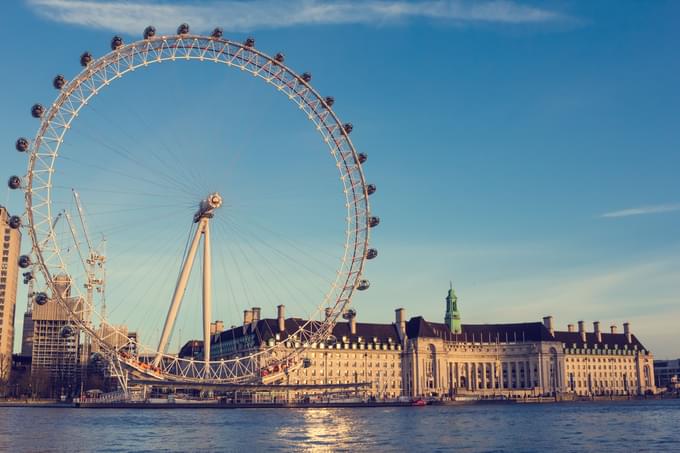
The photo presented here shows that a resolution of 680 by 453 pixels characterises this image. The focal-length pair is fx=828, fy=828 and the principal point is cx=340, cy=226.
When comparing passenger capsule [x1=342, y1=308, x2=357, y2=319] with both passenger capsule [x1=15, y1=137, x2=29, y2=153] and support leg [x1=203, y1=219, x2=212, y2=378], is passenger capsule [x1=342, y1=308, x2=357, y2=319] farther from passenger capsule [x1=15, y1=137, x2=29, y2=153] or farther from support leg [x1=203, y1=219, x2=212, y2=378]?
passenger capsule [x1=15, y1=137, x2=29, y2=153]

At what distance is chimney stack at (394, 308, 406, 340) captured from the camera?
19000 centimetres

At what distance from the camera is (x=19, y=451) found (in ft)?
166

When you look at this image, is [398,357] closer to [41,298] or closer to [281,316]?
[281,316]

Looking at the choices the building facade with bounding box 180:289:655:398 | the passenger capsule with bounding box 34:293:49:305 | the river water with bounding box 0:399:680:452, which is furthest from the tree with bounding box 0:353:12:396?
the passenger capsule with bounding box 34:293:49:305

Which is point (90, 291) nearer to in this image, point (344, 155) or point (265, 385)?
point (265, 385)

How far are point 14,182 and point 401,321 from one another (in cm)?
12468

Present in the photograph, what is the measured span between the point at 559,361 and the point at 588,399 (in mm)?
12721

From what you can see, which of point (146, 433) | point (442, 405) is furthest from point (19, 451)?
point (442, 405)

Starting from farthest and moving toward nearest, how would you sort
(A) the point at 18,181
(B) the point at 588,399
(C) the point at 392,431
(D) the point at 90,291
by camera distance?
(B) the point at 588,399, (D) the point at 90,291, (A) the point at 18,181, (C) the point at 392,431

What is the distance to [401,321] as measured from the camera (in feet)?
628

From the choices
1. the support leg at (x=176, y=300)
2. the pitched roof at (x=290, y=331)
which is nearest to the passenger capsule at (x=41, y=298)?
the support leg at (x=176, y=300)

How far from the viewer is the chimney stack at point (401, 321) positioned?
190000mm

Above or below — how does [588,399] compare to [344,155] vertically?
below

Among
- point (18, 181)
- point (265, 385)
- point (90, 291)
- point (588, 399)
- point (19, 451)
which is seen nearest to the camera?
point (19, 451)
